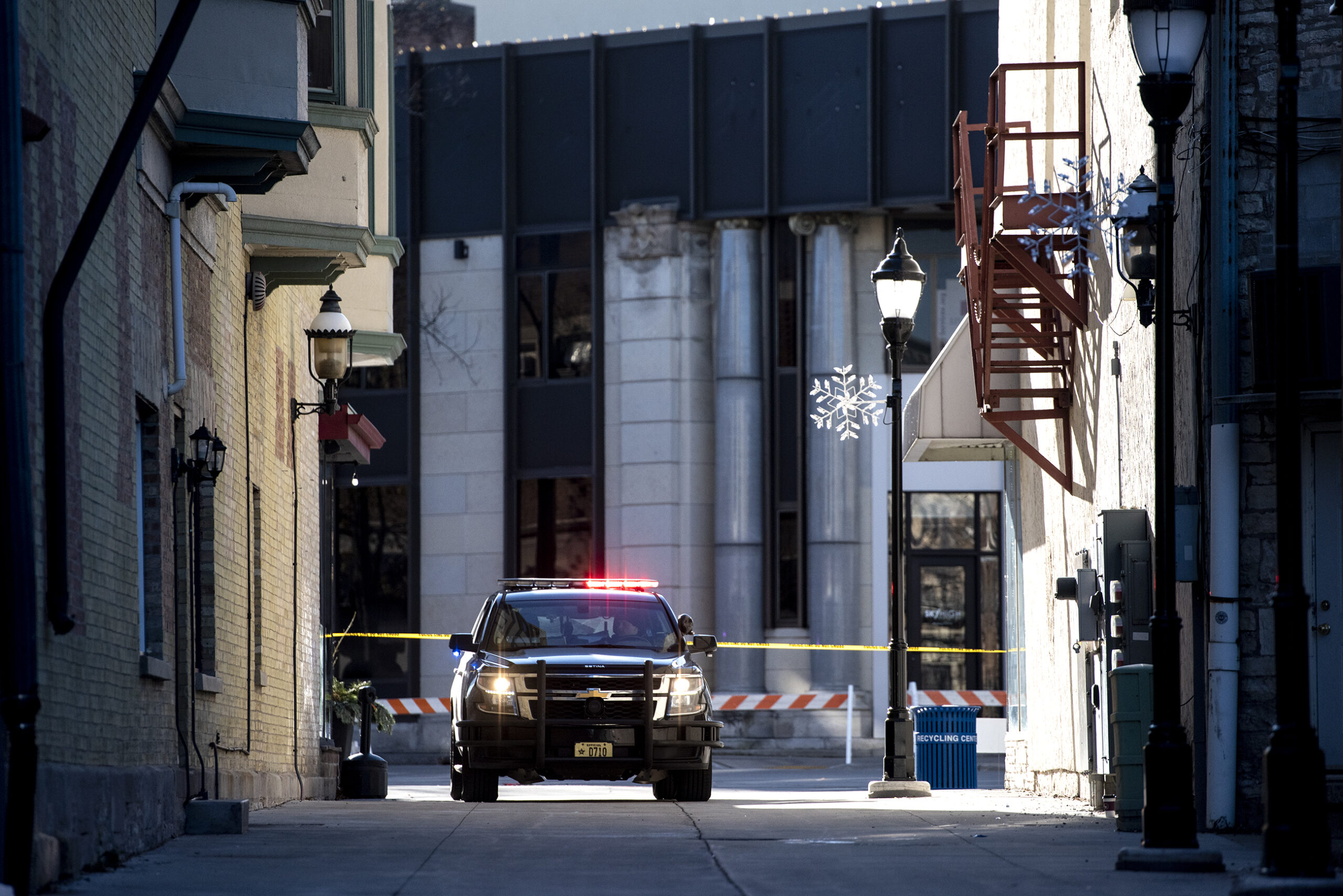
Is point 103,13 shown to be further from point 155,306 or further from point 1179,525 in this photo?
point 1179,525

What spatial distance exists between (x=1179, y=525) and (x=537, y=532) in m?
22.5

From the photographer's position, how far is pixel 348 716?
79.8 feet

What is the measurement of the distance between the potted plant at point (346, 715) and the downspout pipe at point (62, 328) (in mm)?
14109

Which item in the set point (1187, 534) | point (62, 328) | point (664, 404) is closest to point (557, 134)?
point (664, 404)

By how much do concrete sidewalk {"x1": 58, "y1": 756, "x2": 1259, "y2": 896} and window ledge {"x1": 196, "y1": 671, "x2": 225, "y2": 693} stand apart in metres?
1.03

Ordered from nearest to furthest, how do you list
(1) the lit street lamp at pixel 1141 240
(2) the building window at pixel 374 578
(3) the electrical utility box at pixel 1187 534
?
(1) the lit street lamp at pixel 1141 240 → (3) the electrical utility box at pixel 1187 534 → (2) the building window at pixel 374 578

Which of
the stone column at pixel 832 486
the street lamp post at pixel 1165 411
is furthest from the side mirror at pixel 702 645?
the stone column at pixel 832 486

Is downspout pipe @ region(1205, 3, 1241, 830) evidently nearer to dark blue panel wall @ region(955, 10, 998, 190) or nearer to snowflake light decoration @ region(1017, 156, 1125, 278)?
snowflake light decoration @ region(1017, 156, 1125, 278)

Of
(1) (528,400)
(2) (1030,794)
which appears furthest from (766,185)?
(2) (1030,794)

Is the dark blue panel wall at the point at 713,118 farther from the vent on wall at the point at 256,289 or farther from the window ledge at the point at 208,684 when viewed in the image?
the window ledge at the point at 208,684

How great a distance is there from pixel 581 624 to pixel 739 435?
15876mm

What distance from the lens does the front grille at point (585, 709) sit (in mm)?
17109

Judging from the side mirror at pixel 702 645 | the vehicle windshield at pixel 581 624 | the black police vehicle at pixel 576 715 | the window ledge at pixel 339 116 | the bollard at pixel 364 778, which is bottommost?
the bollard at pixel 364 778

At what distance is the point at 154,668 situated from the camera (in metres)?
12.9
